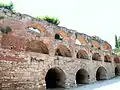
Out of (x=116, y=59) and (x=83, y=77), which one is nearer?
(x=83, y=77)

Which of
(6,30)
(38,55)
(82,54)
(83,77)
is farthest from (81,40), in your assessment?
(6,30)

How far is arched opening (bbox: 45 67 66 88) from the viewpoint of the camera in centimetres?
1597

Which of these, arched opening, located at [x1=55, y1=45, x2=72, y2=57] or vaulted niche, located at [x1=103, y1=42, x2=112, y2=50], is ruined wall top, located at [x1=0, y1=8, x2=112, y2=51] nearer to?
arched opening, located at [x1=55, y1=45, x2=72, y2=57]

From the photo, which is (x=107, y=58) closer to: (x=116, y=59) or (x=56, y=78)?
(x=116, y=59)

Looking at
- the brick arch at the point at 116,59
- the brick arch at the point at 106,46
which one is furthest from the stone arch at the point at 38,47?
the brick arch at the point at 116,59

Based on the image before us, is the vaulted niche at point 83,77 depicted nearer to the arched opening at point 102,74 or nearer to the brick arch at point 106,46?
the arched opening at point 102,74

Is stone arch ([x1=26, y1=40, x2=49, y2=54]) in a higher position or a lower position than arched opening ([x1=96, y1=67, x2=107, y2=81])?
higher

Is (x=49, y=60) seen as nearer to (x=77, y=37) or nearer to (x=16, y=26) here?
(x=16, y=26)

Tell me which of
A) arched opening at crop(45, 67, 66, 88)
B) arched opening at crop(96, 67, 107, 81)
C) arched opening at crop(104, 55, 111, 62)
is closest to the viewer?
arched opening at crop(45, 67, 66, 88)

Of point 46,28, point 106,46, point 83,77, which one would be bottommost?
point 83,77

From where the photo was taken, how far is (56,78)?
55.8 ft

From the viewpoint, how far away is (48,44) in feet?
48.5

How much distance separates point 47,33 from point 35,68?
331cm

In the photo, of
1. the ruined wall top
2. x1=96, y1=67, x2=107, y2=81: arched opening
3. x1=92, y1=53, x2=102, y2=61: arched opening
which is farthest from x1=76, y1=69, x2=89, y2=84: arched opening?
x1=96, y1=67, x2=107, y2=81: arched opening
